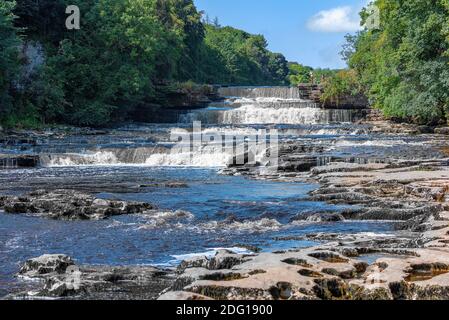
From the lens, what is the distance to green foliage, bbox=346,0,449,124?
104 ft

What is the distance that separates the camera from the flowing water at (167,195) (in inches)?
440

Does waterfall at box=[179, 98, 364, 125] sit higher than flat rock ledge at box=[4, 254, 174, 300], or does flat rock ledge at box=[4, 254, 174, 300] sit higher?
waterfall at box=[179, 98, 364, 125]

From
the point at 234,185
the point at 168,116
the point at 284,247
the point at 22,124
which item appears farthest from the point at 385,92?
the point at 284,247

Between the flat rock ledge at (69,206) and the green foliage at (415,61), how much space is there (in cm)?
1812

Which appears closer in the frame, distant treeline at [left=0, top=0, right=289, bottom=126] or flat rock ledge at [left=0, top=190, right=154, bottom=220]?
flat rock ledge at [left=0, top=190, right=154, bottom=220]

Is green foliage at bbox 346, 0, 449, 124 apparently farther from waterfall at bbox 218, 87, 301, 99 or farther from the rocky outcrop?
the rocky outcrop

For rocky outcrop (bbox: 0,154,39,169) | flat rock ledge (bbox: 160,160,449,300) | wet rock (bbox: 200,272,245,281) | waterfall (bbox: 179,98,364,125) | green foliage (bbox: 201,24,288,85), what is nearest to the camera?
flat rock ledge (bbox: 160,160,449,300)

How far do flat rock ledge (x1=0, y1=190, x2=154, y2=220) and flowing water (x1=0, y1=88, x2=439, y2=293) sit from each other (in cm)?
38

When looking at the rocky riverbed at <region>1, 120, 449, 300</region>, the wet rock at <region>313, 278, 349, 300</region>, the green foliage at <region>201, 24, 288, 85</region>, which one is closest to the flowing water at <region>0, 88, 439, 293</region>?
the rocky riverbed at <region>1, 120, 449, 300</region>

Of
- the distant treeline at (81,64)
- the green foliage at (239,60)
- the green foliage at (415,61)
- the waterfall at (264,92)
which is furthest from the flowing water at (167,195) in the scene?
the green foliage at (239,60)
